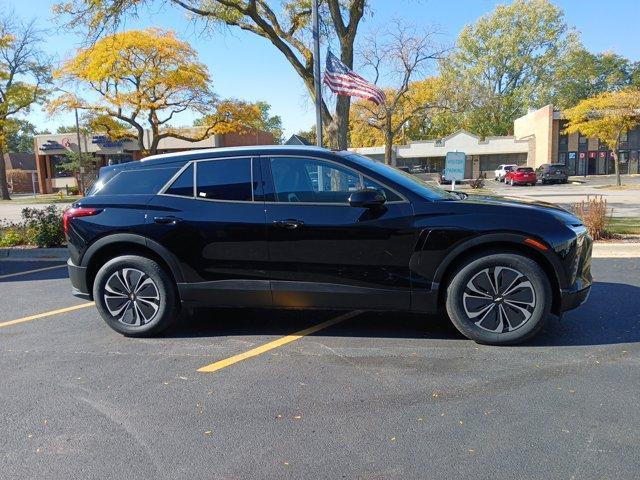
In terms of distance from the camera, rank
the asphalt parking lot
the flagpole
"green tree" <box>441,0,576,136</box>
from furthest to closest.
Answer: "green tree" <box>441,0,576,136</box>, the flagpole, the asphalt parking lot

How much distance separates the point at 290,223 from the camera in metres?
4.43

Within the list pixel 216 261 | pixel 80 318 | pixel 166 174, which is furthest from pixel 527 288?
pixel 80 318

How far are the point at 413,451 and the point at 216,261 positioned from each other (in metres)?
2.54

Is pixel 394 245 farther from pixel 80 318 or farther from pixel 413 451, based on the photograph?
pixel 80 318

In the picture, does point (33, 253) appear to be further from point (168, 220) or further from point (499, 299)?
point (499, 299)

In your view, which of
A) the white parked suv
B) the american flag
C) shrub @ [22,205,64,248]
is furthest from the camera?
the white parked suv

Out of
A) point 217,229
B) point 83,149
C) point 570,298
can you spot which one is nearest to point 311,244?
point 217,229

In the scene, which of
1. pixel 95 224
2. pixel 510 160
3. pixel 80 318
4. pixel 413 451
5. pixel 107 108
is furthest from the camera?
pixel 510 160

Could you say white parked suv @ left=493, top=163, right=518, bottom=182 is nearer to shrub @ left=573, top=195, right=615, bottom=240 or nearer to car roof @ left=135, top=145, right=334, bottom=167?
shrub @ left=573, top=195, right=615, bottom=240

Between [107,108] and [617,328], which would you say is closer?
[617,328]

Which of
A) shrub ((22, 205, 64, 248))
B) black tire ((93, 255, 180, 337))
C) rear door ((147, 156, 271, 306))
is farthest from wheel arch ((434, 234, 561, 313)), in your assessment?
shrub ((22, 205, 64, 248))

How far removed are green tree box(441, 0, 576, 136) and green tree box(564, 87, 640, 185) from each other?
2748 cm

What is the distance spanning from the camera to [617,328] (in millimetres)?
4730

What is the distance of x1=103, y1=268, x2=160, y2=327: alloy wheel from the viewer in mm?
4832
